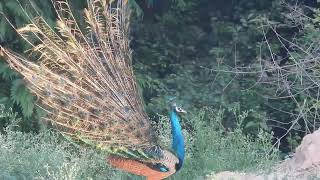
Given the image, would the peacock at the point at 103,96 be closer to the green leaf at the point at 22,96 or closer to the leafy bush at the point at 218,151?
the leafy bush at the point at 218,151

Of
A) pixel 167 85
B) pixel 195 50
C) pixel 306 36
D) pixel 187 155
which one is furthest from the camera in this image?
pixel 195 50

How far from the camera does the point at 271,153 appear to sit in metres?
7.34

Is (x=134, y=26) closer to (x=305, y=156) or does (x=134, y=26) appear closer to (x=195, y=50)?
(x=195, y=50)

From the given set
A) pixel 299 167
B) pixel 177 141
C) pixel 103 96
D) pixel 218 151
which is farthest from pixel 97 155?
pixel 299 167

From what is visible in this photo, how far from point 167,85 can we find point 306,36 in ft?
6.53

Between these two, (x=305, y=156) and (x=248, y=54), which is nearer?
(x=305, y=156)

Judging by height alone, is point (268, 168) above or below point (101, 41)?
below

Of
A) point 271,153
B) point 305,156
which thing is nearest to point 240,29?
point 271,153

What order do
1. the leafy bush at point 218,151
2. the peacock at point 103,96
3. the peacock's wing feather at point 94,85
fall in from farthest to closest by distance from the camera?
the leafy bush at point 218,151 < the peacock's wing feather at point 94,85 < the peacock at point 103,96

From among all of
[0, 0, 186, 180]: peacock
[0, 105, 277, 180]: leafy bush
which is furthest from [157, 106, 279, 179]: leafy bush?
[0, 0, 186, 180]: peacock

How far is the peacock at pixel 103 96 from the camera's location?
20.2 feet

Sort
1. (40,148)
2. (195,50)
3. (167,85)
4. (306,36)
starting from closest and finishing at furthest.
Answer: (40,148), (306,36), (167,85), (195,50)

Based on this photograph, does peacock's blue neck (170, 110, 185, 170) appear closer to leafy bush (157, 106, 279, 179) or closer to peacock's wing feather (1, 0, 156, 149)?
peacock's wing feather (1, 0, 156, 149)

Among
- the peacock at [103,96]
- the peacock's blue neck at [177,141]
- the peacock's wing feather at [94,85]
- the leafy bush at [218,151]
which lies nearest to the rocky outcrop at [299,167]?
the leafy bush at [218,151]
